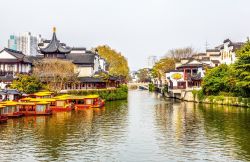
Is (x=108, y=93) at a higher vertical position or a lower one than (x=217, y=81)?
lower

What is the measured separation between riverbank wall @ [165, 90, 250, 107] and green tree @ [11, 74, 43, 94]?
28113 mm

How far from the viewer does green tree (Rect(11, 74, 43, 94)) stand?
207 feet

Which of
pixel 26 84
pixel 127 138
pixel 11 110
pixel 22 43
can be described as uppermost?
pixel 22 43

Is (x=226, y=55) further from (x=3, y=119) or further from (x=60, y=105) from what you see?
(x=3, y=119)

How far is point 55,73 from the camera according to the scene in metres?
71.3

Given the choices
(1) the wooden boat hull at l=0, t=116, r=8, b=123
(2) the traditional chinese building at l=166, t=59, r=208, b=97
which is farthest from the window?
(2) the traditional chinese building at l=166, t=59, r=208, b=97

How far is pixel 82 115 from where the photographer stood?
5134cm

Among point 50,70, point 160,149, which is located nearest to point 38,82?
point 50,70

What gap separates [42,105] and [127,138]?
64.2 ft

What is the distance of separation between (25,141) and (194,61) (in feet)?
209

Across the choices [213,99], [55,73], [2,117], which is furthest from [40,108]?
[213,99]

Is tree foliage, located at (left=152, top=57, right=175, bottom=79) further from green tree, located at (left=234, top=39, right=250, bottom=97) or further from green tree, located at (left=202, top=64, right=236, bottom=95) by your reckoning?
green tree, located at (left=234, top=39, right=250, bottom=97)

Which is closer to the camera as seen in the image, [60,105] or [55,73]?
[60,105]

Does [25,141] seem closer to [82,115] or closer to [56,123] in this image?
[56,123]
